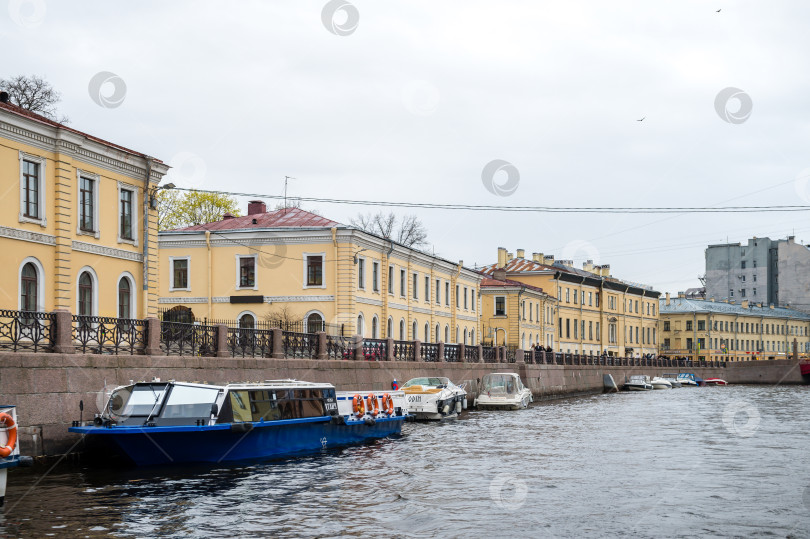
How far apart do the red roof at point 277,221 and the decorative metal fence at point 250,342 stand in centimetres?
1674

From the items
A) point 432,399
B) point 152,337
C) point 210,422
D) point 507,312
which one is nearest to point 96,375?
point 152,337

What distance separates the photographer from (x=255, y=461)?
66.1 ft

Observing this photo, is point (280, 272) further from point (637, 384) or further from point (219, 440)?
point (637, 384)

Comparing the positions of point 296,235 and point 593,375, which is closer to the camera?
point 296,235

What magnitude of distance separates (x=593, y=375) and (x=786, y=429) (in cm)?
3774

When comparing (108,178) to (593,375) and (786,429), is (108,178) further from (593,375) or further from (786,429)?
(593,375)

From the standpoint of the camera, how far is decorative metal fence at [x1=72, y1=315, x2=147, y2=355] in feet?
68.3

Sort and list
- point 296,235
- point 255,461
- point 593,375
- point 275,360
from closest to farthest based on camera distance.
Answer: point 255,461, point 275,360, point 296,235, point 593,375

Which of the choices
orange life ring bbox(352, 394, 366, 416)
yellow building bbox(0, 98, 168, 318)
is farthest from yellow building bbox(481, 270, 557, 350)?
orange life ring bbox(352, 394, 366, 416)

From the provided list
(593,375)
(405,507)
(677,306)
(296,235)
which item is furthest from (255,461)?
(677,306)

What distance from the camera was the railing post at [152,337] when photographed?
22672mm

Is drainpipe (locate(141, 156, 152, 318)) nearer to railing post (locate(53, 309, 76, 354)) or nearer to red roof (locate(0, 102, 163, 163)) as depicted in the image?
red roof (locate(0, 102, 163, 163))

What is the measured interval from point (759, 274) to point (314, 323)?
95723 millimetres

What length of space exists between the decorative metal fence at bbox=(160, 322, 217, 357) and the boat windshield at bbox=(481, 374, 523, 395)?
57.2ft
